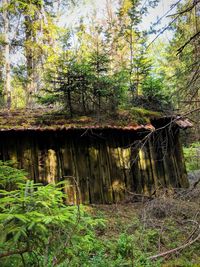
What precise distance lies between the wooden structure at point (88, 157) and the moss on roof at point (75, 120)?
59 millimetres

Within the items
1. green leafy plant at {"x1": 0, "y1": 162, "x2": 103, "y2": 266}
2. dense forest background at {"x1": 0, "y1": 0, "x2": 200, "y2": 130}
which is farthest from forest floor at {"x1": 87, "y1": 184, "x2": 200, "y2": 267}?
dense forest background at {"x1": 0, "y1": 0, "x2": 200, "y2": 130}

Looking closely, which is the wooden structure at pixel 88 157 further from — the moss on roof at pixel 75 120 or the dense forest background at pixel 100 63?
the dense forest background at pixel 100 63

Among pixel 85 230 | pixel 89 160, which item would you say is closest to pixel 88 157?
pixel 89 160

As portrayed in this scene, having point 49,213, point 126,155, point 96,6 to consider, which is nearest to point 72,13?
point 96,6

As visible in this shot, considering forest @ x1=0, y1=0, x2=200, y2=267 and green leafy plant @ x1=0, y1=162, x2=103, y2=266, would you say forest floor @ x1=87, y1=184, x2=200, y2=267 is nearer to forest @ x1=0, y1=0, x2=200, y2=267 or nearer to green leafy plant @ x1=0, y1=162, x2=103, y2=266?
forest @ x1=0, y1=0, x2=200, y2=267

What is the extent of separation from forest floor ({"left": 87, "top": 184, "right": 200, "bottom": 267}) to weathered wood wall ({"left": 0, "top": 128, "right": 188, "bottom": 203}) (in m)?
0.76

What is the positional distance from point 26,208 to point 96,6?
2515 cm

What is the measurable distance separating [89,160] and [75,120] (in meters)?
1.47

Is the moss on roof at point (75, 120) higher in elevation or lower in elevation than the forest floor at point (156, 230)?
higher

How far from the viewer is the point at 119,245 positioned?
5555mm

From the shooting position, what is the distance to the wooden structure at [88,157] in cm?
891

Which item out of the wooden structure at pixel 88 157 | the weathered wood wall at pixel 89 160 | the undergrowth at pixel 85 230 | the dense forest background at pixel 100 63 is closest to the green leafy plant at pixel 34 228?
the undergrowth at pixel 85 230

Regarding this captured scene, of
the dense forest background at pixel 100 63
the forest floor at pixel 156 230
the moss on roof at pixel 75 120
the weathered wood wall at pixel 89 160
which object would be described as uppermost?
the dense forest background at pixel 100 63

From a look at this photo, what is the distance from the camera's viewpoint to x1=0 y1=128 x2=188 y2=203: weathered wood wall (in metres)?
8.98
